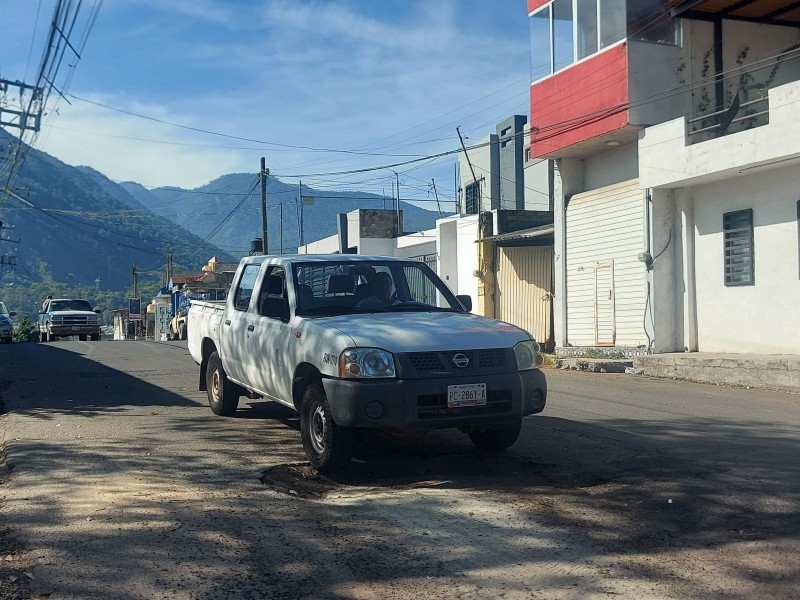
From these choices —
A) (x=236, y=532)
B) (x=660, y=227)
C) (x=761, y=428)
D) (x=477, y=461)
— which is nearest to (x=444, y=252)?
(x=660, y=227)

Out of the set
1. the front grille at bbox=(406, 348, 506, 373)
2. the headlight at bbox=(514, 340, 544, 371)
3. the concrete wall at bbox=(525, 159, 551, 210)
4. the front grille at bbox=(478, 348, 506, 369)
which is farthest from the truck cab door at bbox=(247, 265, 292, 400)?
the concrete wall at bbox=(525, 159, 551, 210)

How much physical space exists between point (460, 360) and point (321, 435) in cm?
129

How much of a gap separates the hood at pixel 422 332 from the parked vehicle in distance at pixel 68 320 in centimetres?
3036

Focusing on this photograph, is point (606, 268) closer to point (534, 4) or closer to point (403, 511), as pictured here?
point (534, 4)

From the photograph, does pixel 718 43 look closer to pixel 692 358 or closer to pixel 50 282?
pixel 692 358

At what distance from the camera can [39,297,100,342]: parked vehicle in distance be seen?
3356 centimetres

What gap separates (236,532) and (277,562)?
599 mm

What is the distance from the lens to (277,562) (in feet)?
14.0

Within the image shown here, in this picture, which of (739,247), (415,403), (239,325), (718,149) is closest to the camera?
(415,403)

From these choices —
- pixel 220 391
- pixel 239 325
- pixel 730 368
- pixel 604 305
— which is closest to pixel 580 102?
pixel 604 305

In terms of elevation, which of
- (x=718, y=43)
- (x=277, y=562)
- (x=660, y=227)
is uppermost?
(x=718, y=43)

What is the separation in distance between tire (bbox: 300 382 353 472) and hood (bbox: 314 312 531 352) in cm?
57

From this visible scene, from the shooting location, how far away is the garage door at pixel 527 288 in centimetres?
2186

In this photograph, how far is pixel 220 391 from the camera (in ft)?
29.7
